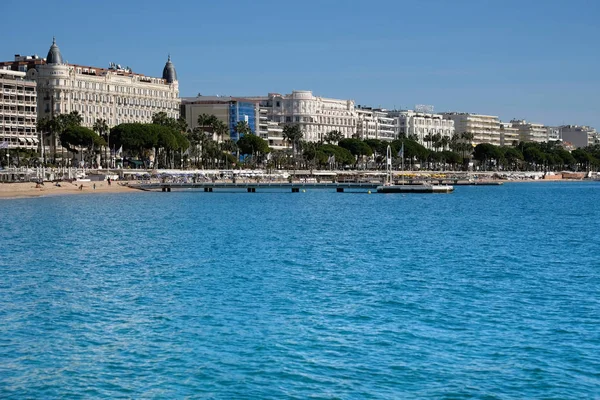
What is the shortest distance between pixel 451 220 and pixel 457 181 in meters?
105

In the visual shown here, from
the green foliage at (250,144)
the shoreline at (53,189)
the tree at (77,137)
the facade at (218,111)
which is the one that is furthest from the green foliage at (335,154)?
the shoreline at (53,189)

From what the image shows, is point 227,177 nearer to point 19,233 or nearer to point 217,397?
point 19,233

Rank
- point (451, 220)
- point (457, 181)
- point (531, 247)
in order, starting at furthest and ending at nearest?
point (457, 181) → point (451, 220) → point (531, 247)

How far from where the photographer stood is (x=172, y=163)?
156 meters

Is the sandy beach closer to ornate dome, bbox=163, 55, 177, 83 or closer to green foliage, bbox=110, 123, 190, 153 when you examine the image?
green foliage, bbox=110, 123, 190, 153

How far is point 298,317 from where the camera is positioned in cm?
2723

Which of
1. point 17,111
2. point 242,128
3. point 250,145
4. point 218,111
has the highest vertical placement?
point 218,111

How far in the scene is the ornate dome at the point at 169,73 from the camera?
187587 mm

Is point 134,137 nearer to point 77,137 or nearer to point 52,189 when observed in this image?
point 77,137

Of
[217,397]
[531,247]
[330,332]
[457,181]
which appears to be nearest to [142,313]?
[330,332]

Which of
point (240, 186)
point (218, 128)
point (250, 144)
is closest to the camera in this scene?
point (240, 186)

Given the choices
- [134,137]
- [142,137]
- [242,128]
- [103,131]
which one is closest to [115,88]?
[103,131]

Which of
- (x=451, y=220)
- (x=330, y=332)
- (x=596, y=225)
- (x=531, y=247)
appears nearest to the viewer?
(x=330, y=332)

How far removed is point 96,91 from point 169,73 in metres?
27.7
